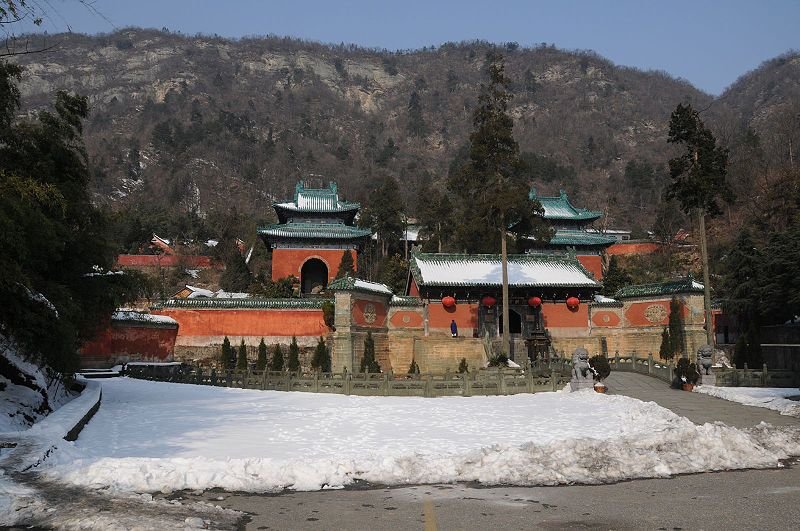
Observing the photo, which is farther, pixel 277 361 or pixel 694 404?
pixel 277 361

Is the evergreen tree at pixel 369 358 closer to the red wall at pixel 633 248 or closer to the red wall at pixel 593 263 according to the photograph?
the red wall at pixel 593 263

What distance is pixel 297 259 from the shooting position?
42.7 meters

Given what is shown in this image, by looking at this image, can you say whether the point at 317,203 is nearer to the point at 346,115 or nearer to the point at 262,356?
the point at 262,356

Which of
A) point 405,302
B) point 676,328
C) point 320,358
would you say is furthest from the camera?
point 676,328

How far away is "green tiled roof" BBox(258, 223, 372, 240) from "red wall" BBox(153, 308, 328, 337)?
34.6ft

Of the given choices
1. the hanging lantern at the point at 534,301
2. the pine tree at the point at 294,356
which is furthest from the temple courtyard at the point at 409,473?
the hanging lantern at the point at 534,301

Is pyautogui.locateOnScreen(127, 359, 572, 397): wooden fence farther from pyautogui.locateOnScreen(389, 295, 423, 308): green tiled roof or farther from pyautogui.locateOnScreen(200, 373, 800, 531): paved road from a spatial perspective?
pyautogui.locateOnScreen(200, 373, 800, 531): paved road

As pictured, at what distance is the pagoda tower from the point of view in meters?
42.4

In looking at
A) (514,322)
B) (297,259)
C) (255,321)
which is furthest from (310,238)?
(514,322)

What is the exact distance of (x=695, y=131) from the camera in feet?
83.8

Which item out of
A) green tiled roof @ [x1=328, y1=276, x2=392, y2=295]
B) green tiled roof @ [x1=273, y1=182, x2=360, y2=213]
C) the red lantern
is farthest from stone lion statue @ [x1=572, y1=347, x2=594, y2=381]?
green tiled roof @ [x1=273, y1=182, x2=360, y2=213]

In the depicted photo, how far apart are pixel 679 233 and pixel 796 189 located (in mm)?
21360

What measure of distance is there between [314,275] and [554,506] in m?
40.1

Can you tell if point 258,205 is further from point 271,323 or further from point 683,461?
point 683,461
